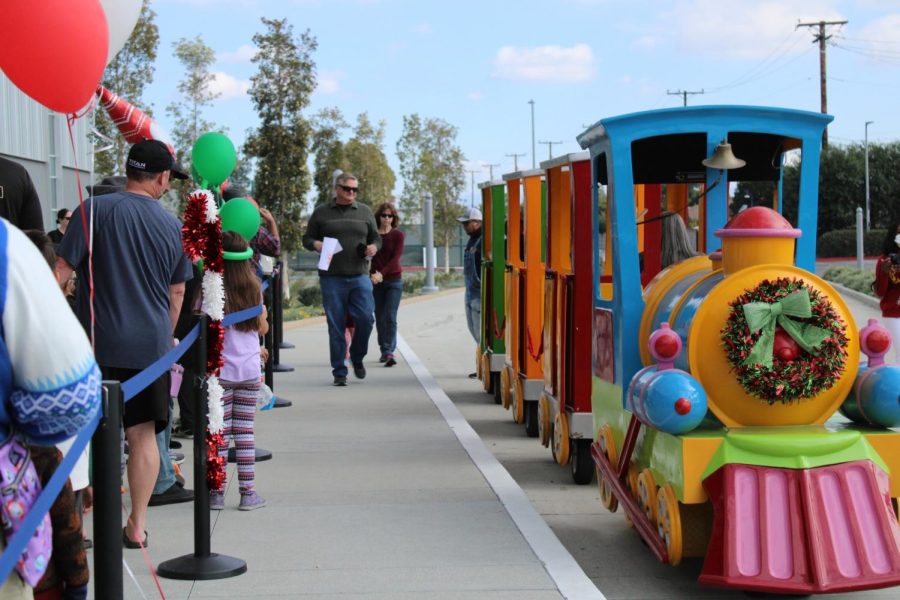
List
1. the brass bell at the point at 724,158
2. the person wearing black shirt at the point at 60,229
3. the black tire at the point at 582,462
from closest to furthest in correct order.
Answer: the brass bell at the point at 724,158 → the black tire at the point at 582,462 → the person wearing black shirt at the point at 60,229

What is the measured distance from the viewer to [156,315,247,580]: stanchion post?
550 centimetres

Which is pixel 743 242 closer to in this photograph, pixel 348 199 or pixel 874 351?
pixel 874 351

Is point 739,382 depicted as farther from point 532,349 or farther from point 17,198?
point 532,349

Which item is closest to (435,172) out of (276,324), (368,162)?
(368,162)

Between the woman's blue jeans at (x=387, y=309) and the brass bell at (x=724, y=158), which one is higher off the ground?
the brass bell at (x=724, y=158)

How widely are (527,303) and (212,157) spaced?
355 centimetres

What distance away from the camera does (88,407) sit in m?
2.72

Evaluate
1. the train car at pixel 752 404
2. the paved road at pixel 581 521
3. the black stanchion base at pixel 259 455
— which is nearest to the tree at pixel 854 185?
the paved road at pixel 581 521

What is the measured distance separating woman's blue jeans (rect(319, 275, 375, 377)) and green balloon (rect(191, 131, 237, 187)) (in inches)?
221

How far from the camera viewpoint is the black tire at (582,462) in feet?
25.8

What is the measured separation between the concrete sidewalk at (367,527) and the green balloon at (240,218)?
158 centimetres

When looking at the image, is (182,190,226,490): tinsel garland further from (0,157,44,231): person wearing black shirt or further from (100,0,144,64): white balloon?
(0,157,44,231): person wearing black shirt

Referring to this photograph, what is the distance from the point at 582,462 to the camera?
788 cm

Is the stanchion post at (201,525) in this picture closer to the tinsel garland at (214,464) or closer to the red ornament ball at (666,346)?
the tinsel garland at (214,464)
